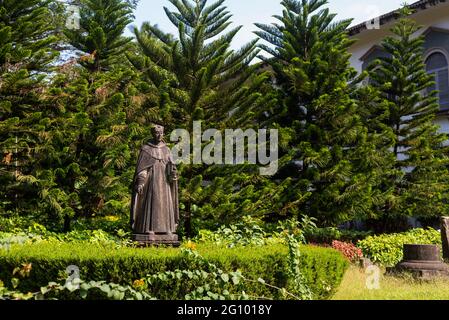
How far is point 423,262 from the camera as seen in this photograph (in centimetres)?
738

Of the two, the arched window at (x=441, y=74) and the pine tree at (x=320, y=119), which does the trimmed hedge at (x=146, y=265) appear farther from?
the arched window at (x=441, y=74)

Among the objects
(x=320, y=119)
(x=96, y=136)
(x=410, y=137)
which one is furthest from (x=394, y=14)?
(x=96, y=136)

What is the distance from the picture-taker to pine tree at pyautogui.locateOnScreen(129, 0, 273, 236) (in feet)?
31.3

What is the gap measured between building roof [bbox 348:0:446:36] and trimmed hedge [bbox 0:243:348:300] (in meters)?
10.5

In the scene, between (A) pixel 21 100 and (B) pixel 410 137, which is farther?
(B) pixel 410 137

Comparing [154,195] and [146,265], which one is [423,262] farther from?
[146,265]

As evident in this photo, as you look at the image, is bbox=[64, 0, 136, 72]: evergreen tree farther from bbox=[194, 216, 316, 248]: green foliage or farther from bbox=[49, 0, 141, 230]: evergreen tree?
bbox=[194, 216, 316, 248]: green foliage

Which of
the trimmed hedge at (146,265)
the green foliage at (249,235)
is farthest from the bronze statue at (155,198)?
the trimmed hedge at (146,265)

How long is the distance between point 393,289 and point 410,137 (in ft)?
22.3

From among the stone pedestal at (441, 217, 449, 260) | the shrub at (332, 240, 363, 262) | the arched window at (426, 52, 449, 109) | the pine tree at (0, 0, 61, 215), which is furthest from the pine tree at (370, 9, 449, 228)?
the pine tree at (0, 0, 61, 215)

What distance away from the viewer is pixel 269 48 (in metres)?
12.0

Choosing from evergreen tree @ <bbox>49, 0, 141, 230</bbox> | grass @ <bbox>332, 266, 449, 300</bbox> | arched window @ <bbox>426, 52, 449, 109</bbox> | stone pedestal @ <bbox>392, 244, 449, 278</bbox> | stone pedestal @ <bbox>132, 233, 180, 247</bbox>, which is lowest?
grass @ <bbox>332, 266, 449, 300</bbox>

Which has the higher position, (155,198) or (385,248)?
(155,198)
